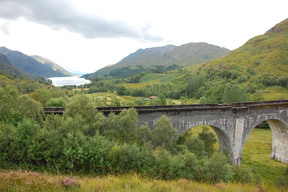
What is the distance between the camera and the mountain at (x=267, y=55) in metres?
108

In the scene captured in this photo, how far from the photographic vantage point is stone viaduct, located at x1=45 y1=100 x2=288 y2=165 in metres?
21.8

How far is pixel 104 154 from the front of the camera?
1256 cm

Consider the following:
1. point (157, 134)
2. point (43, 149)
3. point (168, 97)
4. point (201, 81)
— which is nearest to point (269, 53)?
point (201, 81)

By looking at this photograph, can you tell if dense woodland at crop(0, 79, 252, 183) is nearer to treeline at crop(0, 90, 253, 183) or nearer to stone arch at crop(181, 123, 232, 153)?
treeline at crop(0, 90, 253, 183)

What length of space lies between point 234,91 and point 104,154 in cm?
5565

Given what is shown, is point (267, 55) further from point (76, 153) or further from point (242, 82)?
point (76, 153)

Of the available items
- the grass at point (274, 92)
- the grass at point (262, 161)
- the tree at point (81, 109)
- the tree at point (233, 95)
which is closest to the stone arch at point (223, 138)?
the grass at point (262, 161)

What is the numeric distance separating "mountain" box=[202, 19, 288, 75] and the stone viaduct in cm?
8640

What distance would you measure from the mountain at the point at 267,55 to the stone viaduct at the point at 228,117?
86401 mm

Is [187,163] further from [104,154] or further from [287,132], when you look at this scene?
[287,132]

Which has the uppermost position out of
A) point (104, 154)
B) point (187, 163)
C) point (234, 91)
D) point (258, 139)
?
point (234, 91)

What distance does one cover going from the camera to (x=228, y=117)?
1019 inches

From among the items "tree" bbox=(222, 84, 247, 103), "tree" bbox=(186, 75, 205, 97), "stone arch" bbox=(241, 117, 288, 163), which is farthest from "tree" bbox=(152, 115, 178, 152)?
"tree" bbox=(186, 75, 205, 97)

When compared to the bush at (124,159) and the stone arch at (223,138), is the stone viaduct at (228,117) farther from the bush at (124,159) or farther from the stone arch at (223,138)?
the bush at (124,159)
